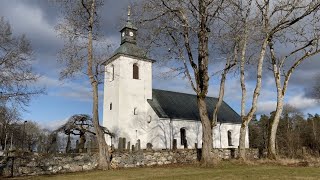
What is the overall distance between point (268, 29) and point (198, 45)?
470 centimetres

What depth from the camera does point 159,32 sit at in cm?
1938

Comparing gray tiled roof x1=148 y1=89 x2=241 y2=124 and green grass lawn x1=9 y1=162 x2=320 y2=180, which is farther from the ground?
gray tiled roof x1=148 y1=89 x2=241 y2=124

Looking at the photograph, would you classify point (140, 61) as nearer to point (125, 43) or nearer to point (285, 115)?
point (125, 43)

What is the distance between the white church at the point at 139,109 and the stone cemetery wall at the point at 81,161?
13219 mm

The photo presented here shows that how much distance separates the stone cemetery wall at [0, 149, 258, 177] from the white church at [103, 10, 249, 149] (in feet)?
43.4

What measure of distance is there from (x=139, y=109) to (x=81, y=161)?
1922 cm

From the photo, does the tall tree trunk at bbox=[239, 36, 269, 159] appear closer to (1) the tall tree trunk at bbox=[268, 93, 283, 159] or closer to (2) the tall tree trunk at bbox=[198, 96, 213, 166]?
(1) the tall tree trunk at bbox=[268, 93, 283, 159]

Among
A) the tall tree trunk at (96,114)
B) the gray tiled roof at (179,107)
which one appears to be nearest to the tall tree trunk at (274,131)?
the tall tree trunk at (96,114)

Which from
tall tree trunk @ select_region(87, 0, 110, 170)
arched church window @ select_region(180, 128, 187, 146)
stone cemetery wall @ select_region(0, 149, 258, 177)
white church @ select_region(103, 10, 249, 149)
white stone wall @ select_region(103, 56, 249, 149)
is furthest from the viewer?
arched church window @ select_region(180, 128, 187, 146)

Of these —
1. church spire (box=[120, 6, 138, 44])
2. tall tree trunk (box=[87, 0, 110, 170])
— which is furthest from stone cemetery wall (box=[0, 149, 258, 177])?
church spire (box=[120, 6, 138, 44])

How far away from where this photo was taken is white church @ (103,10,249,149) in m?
35.9

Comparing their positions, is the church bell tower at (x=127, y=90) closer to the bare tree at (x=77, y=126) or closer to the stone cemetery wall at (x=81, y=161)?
the bare tree at (x=77, y=126)

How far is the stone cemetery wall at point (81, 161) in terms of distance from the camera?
16625 millimetres

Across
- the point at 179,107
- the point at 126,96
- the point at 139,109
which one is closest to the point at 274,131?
the point at 139,109
